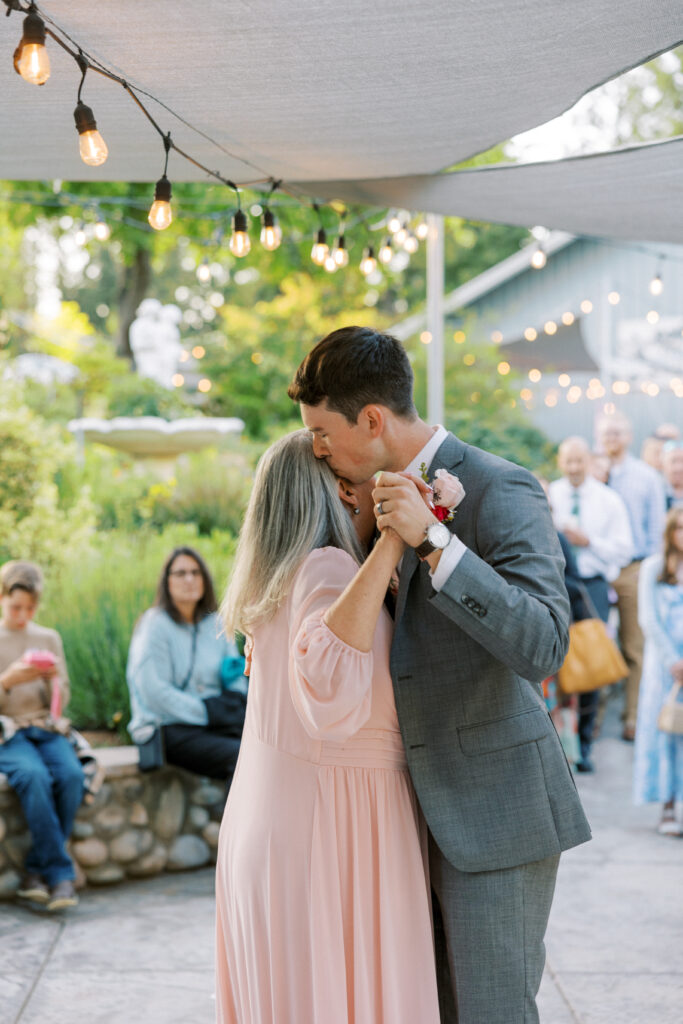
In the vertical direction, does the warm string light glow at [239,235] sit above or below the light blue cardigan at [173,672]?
above

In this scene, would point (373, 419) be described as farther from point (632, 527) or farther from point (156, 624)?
point (632, 527)

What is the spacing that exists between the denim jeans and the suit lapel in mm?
2995

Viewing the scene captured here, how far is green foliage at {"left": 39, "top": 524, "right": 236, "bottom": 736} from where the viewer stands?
6.39 m

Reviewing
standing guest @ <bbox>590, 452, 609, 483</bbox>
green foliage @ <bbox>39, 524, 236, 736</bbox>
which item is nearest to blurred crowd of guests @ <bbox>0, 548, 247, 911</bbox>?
green foliage @ <bbox>39, 524, 236, 736</bbox>

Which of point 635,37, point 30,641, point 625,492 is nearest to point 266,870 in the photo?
point 635,37

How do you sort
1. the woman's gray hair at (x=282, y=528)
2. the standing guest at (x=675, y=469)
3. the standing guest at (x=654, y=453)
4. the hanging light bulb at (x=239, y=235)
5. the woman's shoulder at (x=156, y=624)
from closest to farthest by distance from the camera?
the woman's gray hair at (x=282, y=528)
the hanging light bulb at (x=239, y=235)
the woman's shoulder at (x=156, y=624)
the standing guest at (x=675, y=469)
the standing guest at (x=654, y=453)

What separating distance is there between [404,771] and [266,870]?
36 centimetres

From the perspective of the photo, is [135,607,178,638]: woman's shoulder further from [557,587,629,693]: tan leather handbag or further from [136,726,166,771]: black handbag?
[557,587,629,693]: tan leather handbag

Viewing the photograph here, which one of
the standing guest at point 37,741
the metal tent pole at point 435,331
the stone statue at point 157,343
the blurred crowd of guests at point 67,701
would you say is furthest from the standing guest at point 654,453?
the stone statue at point 157,343

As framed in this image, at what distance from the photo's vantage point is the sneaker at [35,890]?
192 inches

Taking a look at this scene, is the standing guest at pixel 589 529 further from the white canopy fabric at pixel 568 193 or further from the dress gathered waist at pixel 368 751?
the dress gathered waist at pixel 368 751

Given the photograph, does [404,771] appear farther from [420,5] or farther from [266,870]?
[420,5]

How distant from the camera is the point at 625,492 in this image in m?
8.36

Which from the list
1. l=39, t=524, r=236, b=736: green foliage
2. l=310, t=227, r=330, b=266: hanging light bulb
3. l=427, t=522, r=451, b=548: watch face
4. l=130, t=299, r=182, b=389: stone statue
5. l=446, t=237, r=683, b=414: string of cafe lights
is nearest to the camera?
l=427, t=522, r=451, b=548: watch face
